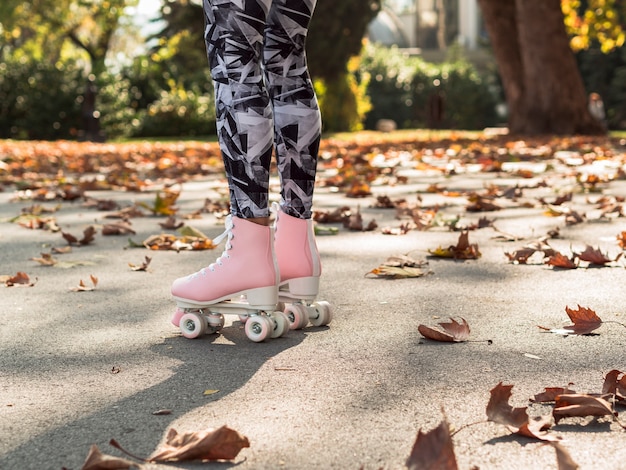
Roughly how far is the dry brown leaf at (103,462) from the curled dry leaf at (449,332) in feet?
3.56

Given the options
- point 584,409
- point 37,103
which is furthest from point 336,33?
point 584,409

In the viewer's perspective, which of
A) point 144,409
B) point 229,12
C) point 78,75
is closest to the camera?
point 144,409

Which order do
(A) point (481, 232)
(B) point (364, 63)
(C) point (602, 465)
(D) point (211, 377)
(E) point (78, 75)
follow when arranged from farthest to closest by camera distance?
(B) point (364, 63) → (E) point (78, 75) → (A) point (481, 232) → (D) point (211, 377) → (C) point (602, 465)

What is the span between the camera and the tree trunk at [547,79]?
15.2 m

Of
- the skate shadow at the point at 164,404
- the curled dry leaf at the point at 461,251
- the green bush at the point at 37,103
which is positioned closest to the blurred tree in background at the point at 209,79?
the green bush at the point at 37,103

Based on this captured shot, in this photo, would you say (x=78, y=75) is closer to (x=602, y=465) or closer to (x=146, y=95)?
(x=146, y=95)

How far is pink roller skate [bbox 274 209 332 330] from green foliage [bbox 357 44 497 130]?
3143 cm

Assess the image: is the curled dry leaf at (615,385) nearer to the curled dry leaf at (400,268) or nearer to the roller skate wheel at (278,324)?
the roller skate wheel at (278,324)

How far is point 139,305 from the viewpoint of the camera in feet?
10.2

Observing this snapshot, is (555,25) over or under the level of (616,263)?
over

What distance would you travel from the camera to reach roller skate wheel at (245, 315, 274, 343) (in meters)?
2.55

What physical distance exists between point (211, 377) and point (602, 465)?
0.95m

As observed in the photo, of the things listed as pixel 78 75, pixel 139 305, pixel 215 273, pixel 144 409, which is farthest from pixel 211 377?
pixel 78 75

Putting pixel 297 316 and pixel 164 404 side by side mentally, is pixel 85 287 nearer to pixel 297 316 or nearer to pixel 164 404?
pixel 297 316
